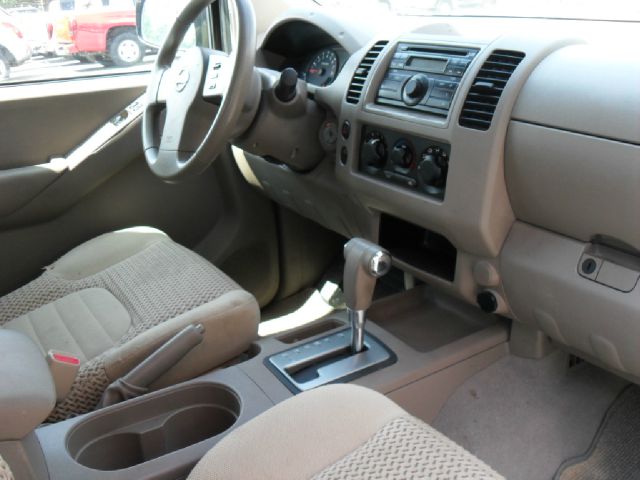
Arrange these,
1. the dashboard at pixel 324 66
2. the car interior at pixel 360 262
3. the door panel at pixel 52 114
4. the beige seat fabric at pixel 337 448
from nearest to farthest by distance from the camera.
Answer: the beige seat fabric at pixel 337 448 < the car interior at pixel 360 262 < the dashboard at pixel 324 66 < the door panel at pixel 52 114

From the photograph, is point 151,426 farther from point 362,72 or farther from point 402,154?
point 362,72

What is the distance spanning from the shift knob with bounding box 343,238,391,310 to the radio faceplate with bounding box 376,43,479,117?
285mm

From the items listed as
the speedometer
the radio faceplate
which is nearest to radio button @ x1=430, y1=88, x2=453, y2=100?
the radio faceplate

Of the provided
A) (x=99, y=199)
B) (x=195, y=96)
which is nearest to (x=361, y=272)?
(x=195, y=96)

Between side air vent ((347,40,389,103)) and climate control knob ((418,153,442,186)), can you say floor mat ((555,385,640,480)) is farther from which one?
side air vent ((347,40,389,103))

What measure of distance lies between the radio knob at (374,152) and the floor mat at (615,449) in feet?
2.35

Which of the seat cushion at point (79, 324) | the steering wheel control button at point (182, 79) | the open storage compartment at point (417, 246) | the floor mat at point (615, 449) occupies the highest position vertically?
the steering wheel control button at point (182, 79)

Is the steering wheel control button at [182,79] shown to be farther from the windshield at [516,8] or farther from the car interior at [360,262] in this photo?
the windshield at [516,8]

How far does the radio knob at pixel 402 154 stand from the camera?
136 cm

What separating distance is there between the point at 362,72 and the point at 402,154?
0.24 metres

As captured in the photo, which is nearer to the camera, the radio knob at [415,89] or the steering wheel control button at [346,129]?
the radio knob at [415,89]

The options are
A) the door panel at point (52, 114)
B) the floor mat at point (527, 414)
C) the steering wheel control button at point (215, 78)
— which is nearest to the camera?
the floor mat at point (527, 414)

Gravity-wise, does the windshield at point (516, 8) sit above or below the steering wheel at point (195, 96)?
above

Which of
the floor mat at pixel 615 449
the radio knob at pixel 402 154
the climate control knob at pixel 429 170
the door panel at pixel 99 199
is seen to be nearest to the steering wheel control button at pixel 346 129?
the radio knob at pixel 402 154
